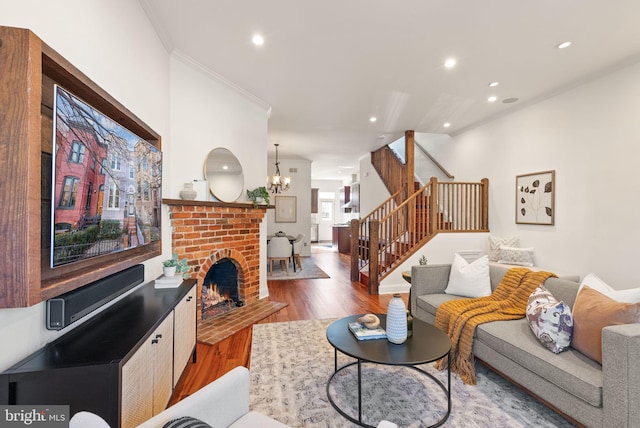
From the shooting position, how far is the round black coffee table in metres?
1.78

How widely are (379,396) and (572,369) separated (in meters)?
1.16

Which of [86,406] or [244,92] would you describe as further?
[244,92]

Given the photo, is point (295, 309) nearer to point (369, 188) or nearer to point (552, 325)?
point (552, 325)

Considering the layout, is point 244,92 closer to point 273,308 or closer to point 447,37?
point 447,37

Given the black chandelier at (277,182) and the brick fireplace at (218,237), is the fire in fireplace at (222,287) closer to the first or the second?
the brick fireplace at (218,237)

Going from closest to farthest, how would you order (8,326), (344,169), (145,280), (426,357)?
1. (8,326)
2. (426,357)
3. (145,280)
4. (344,169)

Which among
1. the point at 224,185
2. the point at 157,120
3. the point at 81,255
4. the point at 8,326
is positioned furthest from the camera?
the point at 224,185

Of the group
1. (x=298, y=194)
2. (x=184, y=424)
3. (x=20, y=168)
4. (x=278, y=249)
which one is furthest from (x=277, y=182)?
(x=184, y=424)

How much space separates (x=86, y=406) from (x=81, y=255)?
65 cm

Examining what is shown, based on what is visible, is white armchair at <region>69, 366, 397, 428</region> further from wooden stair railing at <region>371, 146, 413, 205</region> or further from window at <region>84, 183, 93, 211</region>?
wooden stair railing at <region>371, 146, 413, 205</region>

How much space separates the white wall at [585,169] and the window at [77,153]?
4781 millimetres

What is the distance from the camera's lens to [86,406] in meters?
1.16

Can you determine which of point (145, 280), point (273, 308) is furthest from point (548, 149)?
point (145, 280)

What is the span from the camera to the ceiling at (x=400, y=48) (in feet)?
8.09
